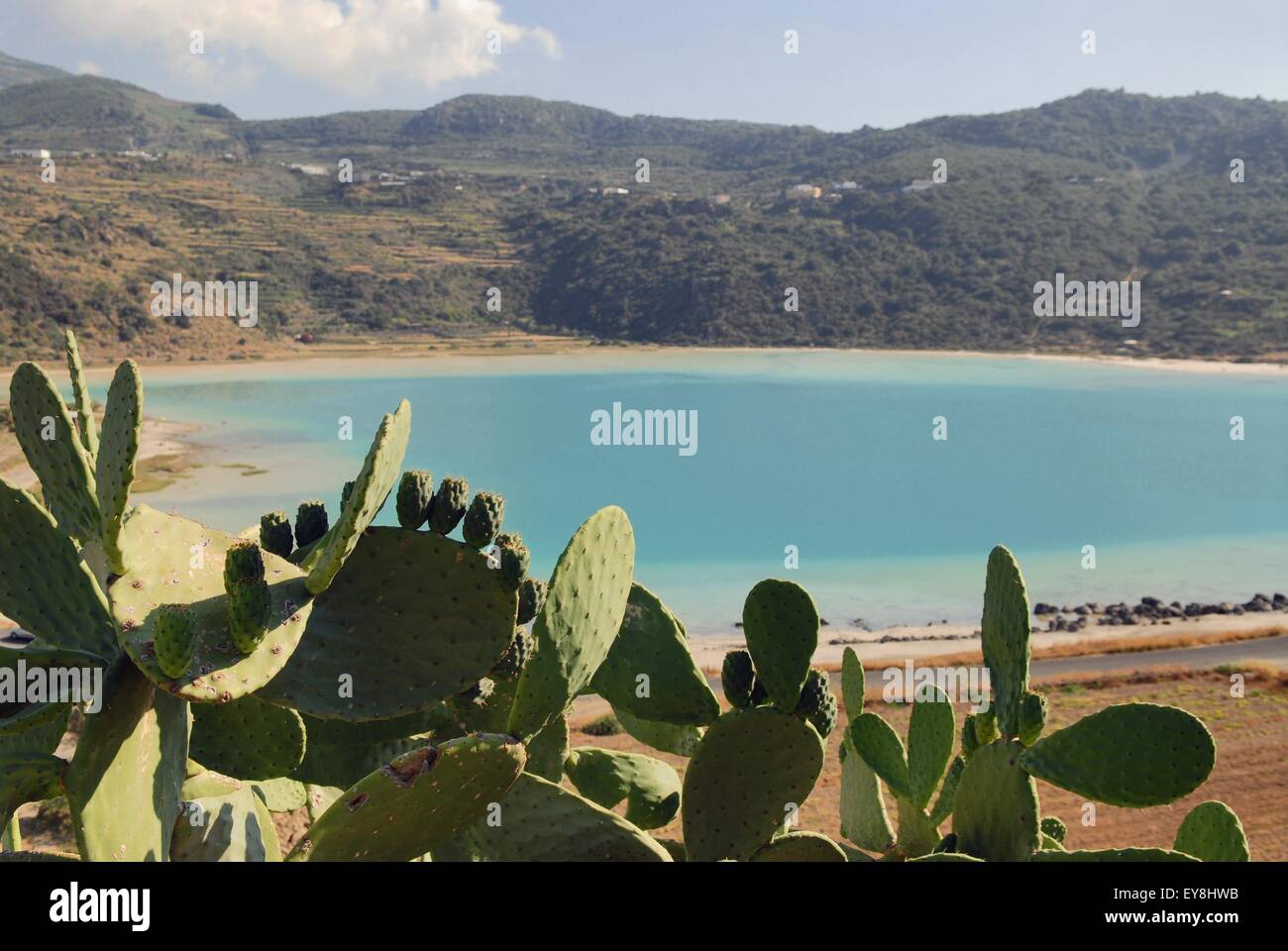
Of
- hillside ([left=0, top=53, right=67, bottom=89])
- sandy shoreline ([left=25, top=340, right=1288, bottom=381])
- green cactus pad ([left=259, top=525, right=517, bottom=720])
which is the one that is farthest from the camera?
hillside ([left=0, top=53, right=67, bottom=89])

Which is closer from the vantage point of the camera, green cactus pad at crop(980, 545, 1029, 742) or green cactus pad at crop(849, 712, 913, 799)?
green cactus pad at crop(980, 545, 1029, 742)

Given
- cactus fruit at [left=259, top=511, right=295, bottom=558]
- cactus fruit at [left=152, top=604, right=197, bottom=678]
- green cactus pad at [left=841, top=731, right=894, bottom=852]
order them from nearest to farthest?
cactus fruit at [left=152, top=604, right=197, bottom=678]
cactus fruit at [left=259, top=511, right=295, bottom=558]
green cactus pad at [left=841, top=731, right=894, bottom=852]

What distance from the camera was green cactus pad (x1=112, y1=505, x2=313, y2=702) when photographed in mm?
1656

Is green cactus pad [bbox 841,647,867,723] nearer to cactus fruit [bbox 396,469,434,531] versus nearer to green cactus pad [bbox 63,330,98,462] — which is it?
cactus fruit [bbox 396,469,434,531]

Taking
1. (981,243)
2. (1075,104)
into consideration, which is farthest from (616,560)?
(1075,104)

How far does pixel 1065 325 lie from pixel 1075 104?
6891cm

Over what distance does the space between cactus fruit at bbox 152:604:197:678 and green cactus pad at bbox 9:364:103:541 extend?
286 millimetres

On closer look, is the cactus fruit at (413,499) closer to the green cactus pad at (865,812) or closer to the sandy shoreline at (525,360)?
the green cactus pad at (865,812)

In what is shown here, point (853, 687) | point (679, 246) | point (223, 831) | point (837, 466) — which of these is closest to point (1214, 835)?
point (853, 687)

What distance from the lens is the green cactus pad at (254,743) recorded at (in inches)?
82.3

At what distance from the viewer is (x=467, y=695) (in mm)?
2385

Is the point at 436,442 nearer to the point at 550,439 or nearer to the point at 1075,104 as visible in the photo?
the point at 550,439

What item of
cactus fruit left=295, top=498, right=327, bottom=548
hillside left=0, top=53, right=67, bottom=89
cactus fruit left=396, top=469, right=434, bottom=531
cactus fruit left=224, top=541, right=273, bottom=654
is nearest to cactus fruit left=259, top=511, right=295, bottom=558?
cactus fruit left=295, top=498, right=327, bottom=548

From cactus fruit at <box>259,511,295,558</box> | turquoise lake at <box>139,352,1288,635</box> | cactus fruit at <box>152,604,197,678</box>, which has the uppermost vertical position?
cactus fruit at <box>259,511,295,558</box>
